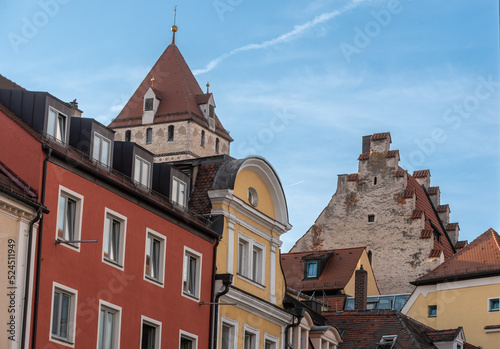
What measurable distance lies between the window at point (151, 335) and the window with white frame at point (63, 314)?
3.56m

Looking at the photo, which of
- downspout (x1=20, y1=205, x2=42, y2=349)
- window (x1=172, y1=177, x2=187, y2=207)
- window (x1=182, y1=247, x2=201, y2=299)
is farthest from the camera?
window (x1=172, y1=177, x2=187, y2=207)

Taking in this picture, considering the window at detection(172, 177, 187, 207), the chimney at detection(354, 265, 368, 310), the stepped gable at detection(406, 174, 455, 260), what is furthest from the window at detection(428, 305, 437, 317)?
the window at detection(172, 177, 187, 207)

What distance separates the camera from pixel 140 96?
446 ft

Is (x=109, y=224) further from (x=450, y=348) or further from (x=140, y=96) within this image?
(x=140, y=96)

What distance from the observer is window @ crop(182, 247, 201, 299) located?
111ft

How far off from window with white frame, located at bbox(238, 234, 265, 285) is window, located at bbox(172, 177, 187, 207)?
303 centimetres

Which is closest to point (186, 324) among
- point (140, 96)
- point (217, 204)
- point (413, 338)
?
point (217, 204)

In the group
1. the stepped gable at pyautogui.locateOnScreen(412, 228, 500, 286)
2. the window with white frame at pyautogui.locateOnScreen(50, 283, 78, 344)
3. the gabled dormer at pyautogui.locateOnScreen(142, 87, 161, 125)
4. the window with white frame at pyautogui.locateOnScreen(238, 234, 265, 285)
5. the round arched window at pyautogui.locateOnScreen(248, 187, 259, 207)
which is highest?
the gabled dormer at pyautogui.locateOnScreen(142, 87, 161, 125)

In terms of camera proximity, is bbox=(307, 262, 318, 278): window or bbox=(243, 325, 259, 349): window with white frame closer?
bbox=(243, 325, 259, 349): window with white frame

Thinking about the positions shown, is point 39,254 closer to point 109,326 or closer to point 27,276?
point 27,276

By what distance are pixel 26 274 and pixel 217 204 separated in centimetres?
1086

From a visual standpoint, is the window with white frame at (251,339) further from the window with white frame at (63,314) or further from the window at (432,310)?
the window at (432,310)

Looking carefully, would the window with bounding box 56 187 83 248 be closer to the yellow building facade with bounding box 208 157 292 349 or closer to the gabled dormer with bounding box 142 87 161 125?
the yellow building facade with bounding box 208 157 292 349

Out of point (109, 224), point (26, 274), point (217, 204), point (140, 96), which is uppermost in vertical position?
point (140, 96)
